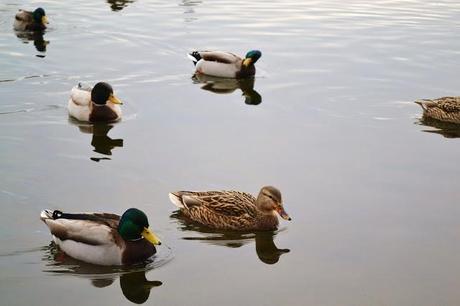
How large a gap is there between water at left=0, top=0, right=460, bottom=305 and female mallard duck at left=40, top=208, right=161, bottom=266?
192mm

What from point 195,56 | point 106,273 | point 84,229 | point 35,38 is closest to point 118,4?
point 35,38

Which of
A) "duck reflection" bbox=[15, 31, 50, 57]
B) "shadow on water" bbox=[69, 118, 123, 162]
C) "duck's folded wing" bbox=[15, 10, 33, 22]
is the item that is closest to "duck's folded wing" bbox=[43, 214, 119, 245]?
"shadow on water" bbox=[69, 118, 123, 162]

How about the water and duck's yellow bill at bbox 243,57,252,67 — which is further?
duck's yellow bill at bbox 243,57,252,67

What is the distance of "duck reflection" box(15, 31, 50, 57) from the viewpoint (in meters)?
18.6

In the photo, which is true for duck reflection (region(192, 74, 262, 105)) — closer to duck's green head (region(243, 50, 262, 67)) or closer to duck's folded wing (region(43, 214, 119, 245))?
duck's green head (region(243, 50, 262, 67))

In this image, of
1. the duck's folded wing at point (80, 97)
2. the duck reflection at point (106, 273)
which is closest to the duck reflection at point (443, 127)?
the duck's folded wing at point (80, 97)

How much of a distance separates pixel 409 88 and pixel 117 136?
5.48 meters

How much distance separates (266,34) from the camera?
780 inches

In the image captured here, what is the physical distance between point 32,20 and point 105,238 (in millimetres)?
11999

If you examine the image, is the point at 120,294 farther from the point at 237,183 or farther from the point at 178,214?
the point at 237,183

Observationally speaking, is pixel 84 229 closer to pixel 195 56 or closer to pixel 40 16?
pixel 195 56

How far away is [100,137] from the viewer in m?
13.1

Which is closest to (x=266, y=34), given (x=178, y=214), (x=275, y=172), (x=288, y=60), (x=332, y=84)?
(x=288, y=60)

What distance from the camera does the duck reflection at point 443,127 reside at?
13.6m
